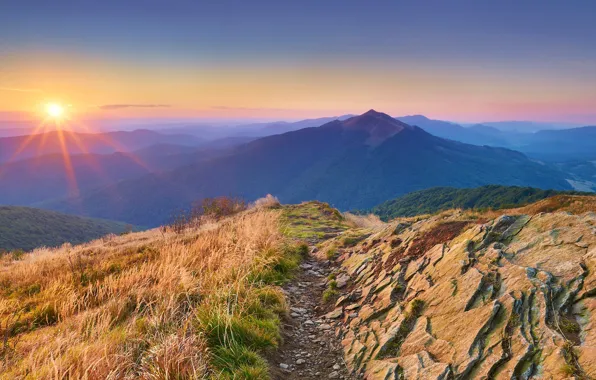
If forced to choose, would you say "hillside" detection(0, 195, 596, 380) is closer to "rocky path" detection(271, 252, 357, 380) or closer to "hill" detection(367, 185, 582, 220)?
"rocky path" detection(271, 252, 357, 380)

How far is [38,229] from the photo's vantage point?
103m

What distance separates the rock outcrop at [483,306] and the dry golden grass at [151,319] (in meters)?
2.17

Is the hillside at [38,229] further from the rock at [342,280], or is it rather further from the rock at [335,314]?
the rock at [335,314]

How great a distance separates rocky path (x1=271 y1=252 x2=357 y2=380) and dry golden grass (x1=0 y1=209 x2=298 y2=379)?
42 cm

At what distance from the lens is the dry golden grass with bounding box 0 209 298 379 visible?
411 centimetres

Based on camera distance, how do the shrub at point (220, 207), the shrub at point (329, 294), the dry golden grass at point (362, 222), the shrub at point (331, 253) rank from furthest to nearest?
the shrub at point (220, 207) < the dry golden grass at point (362, 222) < the shrub at point (331, 253) < the shrub at point (329, 294)

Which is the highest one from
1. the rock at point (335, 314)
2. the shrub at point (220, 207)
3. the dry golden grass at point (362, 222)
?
the rock at point (335, 314)

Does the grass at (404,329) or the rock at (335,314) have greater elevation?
the grass at (404,329)

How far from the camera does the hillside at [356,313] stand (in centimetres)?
414

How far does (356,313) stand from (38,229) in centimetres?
13200

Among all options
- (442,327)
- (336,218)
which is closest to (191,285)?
(442,327)

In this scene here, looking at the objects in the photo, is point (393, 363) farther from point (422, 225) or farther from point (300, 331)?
point (422, 225)

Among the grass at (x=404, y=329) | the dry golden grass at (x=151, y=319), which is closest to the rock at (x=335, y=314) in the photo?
the dry golden grass at (x=151, y=319)

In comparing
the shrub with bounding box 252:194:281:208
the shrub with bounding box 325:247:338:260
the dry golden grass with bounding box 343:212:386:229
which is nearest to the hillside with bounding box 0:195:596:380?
the shrub with bounding box 325:247:338:260
